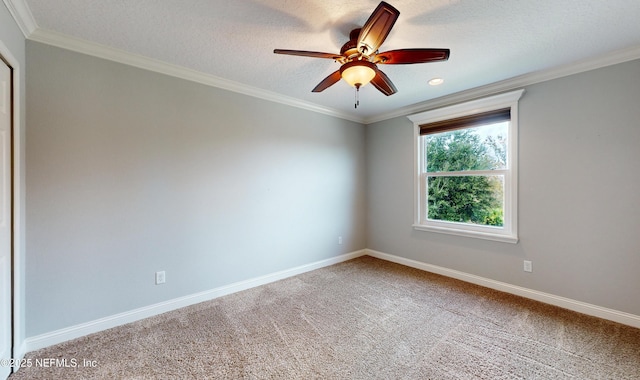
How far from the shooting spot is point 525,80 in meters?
2.78

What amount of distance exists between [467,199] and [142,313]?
383 cm

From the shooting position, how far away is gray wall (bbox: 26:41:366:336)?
2.02 m

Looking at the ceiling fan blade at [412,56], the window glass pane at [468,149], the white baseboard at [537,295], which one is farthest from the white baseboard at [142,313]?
the ceiling fan blade at [412,56]

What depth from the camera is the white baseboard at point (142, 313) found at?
1.99 meters

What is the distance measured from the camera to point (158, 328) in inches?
88.0

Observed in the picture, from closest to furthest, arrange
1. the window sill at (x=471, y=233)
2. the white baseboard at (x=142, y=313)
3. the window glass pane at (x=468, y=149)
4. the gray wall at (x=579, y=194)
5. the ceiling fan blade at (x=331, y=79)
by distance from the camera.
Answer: the white baseboard at (x=142, y=313) → the ceiling fan blade at (x=331, y=79) → the gray wall at (x=579, y=194) → the window sill at (x=471, y=233) → the window glass pane at (x=468, y=149)

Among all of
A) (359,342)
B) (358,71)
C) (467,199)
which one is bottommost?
(359,342)

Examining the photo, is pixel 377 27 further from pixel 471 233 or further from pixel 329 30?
pixel 471 233

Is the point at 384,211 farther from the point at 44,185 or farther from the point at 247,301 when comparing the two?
the point at 44,185

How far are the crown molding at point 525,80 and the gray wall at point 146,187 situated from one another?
5.42 ft

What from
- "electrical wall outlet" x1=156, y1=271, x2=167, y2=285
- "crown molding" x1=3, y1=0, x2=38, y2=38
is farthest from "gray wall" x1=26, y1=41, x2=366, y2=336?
"crown molding" x1=3, y1=0, x2=38, y2=38

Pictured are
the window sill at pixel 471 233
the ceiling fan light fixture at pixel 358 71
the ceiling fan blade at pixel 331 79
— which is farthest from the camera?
the window sill at pixel 471 233

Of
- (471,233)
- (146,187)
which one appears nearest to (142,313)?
(146,187)

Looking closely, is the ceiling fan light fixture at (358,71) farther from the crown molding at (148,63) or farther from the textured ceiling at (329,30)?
the crown molding at (148,63)
